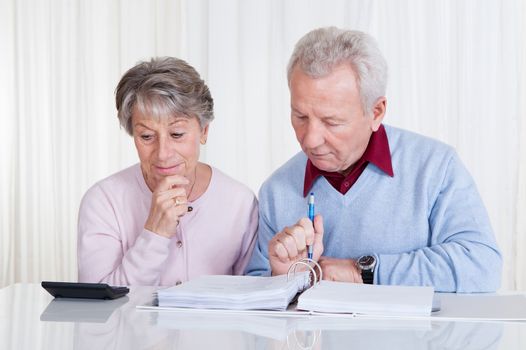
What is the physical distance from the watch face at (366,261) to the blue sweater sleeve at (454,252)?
2cm

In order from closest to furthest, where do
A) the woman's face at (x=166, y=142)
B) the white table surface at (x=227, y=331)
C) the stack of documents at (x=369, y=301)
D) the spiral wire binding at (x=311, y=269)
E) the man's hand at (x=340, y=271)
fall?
the white table surface at (x=227, y=331) → the stack of documents at (x=369, y=301) → the spiral wire binding at (x=311, y=269) → the man's hand at (x=340, y=271) → the woman's face at (x=166, y=142)

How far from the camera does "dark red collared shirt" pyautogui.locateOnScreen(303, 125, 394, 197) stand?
2.23m

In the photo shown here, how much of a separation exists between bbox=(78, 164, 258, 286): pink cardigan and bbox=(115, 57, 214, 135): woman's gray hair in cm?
20

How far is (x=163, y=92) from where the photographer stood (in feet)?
7.38

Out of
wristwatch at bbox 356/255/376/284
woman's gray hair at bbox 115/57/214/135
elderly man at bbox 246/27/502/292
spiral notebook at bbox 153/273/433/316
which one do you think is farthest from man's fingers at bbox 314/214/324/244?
woman's gray hair at bbox 115/57/214/135

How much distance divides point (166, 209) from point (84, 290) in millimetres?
449

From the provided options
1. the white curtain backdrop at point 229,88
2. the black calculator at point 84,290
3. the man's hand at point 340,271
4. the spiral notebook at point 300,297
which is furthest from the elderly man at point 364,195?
the white curtain backdrop at point 229,88

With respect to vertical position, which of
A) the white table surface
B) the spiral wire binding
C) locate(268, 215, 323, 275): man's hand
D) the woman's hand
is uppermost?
the woman's hand

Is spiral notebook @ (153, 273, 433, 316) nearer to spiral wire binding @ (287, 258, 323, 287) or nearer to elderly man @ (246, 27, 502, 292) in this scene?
spiral wire binding @ (287, 258, 323, 287)

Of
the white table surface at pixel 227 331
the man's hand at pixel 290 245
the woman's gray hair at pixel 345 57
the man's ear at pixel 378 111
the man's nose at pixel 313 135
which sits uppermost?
the woman's gray hair at pixel 345 57

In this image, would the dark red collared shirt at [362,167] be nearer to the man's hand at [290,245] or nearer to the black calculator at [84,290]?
the man's hand at [290,245]

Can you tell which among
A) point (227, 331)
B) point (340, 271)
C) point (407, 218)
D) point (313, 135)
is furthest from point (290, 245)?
point (227, 331)

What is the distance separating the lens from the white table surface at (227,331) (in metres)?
1.36

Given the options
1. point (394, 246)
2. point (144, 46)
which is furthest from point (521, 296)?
point (144, 46)
